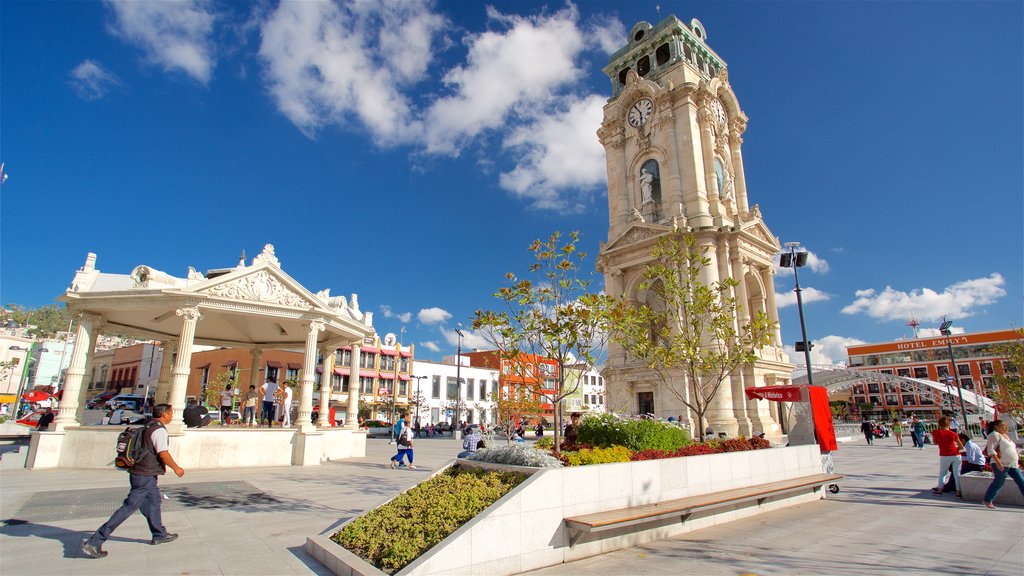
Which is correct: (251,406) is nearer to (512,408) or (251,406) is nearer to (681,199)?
(512,408)

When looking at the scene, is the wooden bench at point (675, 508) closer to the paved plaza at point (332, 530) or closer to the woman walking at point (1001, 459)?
the paved plaza at point (332, 530)

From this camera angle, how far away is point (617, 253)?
117ft

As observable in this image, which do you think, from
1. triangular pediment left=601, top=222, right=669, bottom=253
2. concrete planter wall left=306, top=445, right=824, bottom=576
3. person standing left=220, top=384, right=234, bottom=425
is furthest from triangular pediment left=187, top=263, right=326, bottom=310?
triangular pediment left=601, top=222, right=669, bottom=253

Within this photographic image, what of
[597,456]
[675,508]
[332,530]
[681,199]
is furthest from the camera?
[681,199]

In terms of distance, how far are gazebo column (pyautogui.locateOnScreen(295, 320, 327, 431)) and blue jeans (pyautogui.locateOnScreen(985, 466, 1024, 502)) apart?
681 inches

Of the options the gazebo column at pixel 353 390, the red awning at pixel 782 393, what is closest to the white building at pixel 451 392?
the gazebo column at pixel 353 390

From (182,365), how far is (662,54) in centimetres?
4008

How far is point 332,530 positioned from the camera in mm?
6492

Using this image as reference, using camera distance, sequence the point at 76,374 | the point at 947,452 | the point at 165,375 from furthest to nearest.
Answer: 1. the point at 165,375
2. the point at 76,374
3. the point at 947,452

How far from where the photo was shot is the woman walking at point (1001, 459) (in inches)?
377

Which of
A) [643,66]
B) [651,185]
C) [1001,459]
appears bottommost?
[1001,459]

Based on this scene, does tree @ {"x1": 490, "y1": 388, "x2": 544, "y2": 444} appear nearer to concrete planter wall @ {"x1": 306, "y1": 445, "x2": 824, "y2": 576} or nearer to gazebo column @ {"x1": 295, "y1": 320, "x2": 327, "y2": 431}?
gazebo column @ {"x1": 295, "y1": 320, "x2": 327, "y2": 431}

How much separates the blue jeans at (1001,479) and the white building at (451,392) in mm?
53054

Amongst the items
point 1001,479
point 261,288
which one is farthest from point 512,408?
point 1001,479
